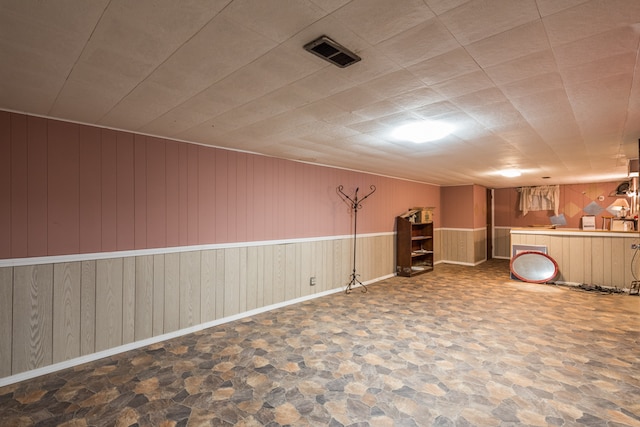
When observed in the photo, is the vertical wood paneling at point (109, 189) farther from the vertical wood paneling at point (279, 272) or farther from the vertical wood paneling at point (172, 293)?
the vertical wood paneling at point (279, 272)

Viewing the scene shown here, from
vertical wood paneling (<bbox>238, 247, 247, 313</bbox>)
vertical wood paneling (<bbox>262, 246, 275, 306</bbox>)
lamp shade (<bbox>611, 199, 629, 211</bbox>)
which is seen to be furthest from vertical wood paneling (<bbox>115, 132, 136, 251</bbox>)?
lamp shade (<bbox>611, 199, 629, 211</bbox>)

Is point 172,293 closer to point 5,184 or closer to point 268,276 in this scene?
point 268,276

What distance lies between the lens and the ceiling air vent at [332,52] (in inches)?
60.0

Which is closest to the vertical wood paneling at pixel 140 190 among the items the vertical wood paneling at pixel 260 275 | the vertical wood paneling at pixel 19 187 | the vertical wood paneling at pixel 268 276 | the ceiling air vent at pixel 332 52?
the vertical wood paneling at pixel 19 187

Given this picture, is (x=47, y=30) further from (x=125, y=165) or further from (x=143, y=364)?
(x=143, y=364)

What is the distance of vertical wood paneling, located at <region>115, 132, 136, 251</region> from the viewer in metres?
3.19

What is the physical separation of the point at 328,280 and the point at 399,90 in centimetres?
389

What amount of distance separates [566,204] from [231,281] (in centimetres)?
941

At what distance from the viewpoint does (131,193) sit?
3.27 metres

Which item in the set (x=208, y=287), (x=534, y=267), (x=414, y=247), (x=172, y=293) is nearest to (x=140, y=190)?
(x=172, y=293)

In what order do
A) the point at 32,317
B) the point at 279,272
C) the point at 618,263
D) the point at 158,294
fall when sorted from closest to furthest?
the point at 32,317 → the point at 158,294 → the point at 279,272 → the point at 618,263

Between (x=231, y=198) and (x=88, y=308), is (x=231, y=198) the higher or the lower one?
the higher one

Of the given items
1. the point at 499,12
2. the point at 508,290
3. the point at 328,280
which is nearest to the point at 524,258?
the point at 508,290

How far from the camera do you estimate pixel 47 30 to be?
144 centimetres
